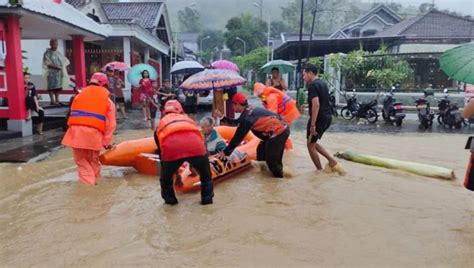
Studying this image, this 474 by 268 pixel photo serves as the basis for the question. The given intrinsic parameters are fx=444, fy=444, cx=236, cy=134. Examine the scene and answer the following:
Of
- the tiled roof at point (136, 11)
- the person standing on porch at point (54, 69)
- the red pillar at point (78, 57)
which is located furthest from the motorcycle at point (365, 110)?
the tiled roof at point (136, 11)

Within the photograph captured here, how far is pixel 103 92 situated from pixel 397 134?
8.43 meters

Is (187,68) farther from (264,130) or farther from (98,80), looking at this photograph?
(264,130)

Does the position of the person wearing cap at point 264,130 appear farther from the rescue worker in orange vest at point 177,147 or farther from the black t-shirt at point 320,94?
the rescue worker in orange vest at point 177,147

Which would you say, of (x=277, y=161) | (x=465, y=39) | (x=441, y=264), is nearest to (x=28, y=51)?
(x=277, y=161)

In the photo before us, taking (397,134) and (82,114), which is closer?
(82,114)

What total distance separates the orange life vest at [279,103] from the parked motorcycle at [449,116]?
707 cm

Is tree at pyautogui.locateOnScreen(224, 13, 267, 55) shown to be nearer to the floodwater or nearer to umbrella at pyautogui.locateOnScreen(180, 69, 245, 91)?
umbrella at pyautogui.locateOnScreen(180, 69, 245, 91)

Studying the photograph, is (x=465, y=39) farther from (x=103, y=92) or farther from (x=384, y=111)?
(x=103, y=92)

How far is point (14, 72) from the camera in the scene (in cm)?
959

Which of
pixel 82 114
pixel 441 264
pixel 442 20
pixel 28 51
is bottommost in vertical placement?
pixel 441 264

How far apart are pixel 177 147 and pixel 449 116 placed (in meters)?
11.0

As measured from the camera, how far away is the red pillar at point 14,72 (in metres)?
9.50

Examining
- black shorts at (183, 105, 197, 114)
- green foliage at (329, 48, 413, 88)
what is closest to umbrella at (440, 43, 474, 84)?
black shorts at (183, 105, 197, 114)

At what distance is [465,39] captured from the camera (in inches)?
1007
